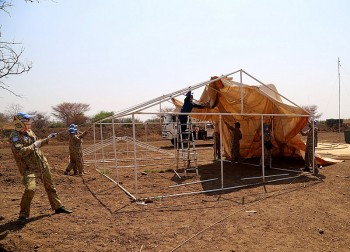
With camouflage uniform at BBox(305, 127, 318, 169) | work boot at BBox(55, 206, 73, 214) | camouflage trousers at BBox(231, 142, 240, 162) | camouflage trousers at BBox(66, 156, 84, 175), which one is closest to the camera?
work boot at BBox(55, 206, 73, 214)

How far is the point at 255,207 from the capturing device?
21.7 ft

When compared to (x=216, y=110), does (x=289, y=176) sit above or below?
below

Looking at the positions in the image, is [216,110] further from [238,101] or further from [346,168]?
[346,168]

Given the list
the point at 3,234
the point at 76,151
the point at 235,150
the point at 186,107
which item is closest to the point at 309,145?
the point at 235,150

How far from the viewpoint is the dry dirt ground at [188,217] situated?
4684 mm

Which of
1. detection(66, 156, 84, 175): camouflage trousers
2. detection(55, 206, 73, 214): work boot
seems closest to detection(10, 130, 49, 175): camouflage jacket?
detection(55, 206, 73, 214): work boot

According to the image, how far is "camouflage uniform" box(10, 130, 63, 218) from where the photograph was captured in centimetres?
550

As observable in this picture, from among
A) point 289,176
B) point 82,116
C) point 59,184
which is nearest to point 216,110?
point 289,176

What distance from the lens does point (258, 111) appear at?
10828mm

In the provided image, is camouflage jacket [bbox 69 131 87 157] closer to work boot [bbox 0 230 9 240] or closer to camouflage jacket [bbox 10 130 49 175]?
camouflage jacket [bbox 10 130 49 175]

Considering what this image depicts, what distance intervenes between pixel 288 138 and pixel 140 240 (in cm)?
757

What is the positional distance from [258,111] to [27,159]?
7.85 metres

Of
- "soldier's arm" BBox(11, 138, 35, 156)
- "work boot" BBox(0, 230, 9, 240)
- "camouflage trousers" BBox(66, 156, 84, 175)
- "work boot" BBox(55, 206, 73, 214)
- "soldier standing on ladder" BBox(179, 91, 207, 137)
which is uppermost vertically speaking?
"soldier standing on ladder" BBox(179, 91, 207, 137)

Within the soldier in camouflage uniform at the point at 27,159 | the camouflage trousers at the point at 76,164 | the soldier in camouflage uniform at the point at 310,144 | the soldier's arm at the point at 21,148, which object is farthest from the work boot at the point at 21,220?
the soldier in camouflage uniform at the point at 310,144
